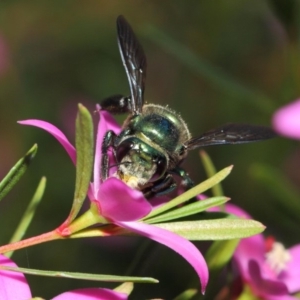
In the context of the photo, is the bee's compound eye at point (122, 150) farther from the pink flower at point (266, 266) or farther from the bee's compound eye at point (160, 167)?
the pink flower at point (266, 266)

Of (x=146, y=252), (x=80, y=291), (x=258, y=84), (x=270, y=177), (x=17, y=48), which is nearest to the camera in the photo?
(x=80, y=291)

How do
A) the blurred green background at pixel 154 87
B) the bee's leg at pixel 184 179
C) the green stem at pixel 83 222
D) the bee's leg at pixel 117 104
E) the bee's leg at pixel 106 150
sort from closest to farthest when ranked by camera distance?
the green stem at pixel 83 222
the bee's leg at pixel 106 150
the bee's leg at pixel 184 179
the bee's leg at pixel 117 104
the blurred green background at pixel 154 87

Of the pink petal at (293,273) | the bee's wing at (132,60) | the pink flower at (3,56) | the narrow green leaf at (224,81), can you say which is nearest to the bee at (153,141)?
the bee's wing at (132,60)

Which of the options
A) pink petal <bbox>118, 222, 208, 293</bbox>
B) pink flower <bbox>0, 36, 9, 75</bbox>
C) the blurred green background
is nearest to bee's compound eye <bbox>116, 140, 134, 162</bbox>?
pink petal <bbox>118, 222, 208, 293</bbox>

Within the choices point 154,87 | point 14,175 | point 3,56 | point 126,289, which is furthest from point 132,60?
point 154,87

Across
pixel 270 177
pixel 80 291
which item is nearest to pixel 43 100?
pixel 270 177

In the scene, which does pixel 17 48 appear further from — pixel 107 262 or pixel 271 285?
pixel 271 285
